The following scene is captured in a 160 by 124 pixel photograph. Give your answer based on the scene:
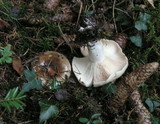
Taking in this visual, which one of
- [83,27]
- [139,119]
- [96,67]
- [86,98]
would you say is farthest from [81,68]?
[139,119]

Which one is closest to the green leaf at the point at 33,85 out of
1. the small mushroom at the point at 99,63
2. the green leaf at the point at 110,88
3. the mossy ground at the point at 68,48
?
the mossy ground at the point at 68,48

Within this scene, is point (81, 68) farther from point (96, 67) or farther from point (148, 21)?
point (148, 21)

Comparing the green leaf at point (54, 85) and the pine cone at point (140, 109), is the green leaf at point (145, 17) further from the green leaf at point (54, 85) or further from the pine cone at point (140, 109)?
the green leaf at point (54, 85)

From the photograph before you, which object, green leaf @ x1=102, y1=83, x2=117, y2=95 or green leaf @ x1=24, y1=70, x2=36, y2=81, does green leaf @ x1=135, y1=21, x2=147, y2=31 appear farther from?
green leaf @ x1=24, y1=70, x2=36, y2=81

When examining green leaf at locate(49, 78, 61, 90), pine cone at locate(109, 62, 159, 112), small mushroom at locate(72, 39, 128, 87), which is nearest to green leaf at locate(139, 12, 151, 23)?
small mushroom at locate(72, 39, 128, 87)

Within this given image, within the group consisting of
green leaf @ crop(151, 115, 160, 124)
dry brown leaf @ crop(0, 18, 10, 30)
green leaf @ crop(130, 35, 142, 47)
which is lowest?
green leaf @ crop(151, 115, 160, 124)

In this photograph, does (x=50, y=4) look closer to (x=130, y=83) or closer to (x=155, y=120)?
(x=130, y=83)
